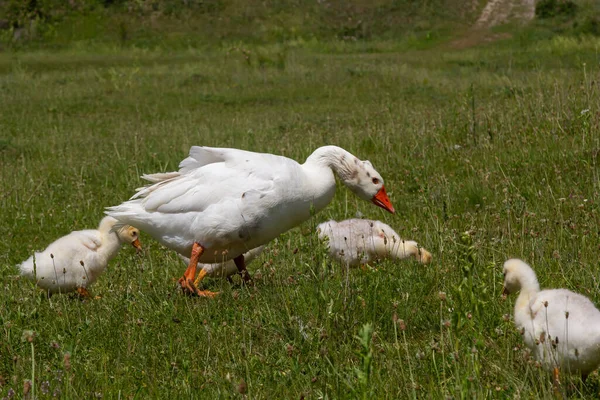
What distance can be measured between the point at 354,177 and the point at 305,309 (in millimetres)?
1721

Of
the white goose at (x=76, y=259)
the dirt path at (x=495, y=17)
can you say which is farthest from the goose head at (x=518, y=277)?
the dirt path at (x=495, y=17)

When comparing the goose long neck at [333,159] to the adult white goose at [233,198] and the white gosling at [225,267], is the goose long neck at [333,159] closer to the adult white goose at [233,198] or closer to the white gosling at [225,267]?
the adult white goose at [233,198]

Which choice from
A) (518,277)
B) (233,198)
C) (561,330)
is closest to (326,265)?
(233,198)

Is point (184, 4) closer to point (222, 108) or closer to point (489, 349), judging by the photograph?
point (222, 108)

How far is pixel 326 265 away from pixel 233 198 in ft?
3.55

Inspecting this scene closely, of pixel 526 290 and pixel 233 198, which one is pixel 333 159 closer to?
pixel 233 198

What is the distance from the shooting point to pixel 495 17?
42531mm

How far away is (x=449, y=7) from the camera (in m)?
44.3

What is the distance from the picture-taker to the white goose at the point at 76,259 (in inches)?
265

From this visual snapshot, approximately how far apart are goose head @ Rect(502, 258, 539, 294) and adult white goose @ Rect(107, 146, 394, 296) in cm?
173

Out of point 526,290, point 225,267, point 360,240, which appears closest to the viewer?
point 526,290

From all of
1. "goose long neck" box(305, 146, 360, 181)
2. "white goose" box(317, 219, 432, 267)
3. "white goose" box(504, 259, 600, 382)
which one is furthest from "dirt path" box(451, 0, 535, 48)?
"white goose" box(504, 259, 600, 382)

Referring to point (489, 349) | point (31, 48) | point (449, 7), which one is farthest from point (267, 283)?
point (449, 7)

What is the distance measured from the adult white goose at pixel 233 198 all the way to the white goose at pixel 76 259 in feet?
2.58
